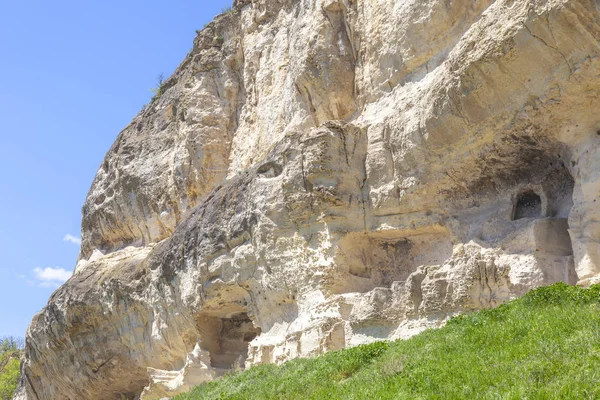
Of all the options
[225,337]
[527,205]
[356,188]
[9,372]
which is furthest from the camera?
[9,372]

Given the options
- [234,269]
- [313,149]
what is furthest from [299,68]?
[234,269]

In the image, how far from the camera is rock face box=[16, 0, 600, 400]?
1209 cm

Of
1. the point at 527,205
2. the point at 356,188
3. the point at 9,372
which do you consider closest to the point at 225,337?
the point at 356,188

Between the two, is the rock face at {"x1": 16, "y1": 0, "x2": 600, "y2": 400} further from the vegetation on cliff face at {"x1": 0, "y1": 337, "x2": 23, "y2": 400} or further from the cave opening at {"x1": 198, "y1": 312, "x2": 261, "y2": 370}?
the vegetation on cliff face at {"x1": 0, "y1": 337, "x2": 23, "y2": 400}

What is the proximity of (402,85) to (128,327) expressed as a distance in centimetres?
1187

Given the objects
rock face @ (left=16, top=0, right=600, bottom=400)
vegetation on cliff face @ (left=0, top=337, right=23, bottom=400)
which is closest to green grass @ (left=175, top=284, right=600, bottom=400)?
rock face @ (left=16, top=0, right=600, bottom=400)

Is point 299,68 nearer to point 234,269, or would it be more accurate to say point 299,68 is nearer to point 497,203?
point 234,269

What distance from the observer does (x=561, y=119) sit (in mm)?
12086

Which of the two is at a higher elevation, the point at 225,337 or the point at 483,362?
the point at 225,337

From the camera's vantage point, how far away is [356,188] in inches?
614

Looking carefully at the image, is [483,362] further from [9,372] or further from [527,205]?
[9,372]

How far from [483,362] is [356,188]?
7410mm

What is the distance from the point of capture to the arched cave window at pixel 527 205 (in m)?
13.5

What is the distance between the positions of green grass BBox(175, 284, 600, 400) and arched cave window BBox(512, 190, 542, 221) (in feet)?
10.1
